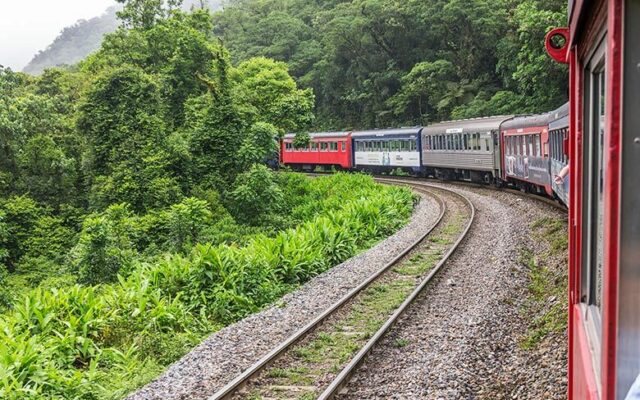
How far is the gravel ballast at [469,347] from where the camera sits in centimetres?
682

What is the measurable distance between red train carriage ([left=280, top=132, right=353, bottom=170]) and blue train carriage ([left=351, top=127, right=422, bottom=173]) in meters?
0.70

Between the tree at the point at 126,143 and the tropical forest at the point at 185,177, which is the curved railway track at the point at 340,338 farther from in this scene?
the tree at the point at 126,143

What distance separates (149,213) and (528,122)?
12352mm

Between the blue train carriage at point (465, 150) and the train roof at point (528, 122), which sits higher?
the train roof at point (528, 122)

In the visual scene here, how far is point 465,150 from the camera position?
27.8 m

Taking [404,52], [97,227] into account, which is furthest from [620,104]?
[404,52]

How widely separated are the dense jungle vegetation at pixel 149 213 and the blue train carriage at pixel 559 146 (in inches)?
186

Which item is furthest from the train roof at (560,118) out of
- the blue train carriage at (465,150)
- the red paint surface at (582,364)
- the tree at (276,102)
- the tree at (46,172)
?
the tree at (46,172)

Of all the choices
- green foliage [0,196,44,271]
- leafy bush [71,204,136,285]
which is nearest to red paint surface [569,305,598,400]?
leafy bush [71,204,136,285]

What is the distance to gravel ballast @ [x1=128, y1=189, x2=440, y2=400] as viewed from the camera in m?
7.55

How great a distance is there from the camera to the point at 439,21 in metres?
45.6

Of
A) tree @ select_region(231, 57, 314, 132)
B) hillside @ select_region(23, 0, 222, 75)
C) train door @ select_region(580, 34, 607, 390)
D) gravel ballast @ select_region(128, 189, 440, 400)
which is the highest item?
hillside @ select_region(23, 0, 222, 75)

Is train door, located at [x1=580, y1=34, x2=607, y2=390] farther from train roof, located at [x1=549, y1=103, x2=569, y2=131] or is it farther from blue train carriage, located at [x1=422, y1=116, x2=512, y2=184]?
blue train carriage, located at [x1=422, y1=116, x2=512, y2=184]

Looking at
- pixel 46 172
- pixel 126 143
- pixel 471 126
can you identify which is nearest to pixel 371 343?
pixel 126 143
